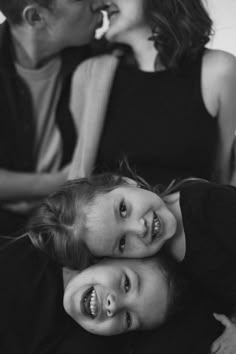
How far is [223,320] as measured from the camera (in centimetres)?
67

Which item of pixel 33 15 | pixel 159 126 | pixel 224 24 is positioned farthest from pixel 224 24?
pixel 33 15

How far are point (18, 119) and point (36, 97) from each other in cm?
5

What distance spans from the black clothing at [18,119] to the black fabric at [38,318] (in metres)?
0.16

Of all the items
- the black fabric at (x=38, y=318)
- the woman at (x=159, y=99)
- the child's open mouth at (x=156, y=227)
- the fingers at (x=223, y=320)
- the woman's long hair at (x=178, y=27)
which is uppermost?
the woman's long hair at (x=178, y=27)

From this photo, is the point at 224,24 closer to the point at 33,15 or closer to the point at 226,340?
the point at 33,15

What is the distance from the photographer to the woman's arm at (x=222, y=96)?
819 millimetres

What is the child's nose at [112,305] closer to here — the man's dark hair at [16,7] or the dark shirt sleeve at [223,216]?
the dark shirt sleeve at [223,216]

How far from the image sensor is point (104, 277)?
2.09 feet

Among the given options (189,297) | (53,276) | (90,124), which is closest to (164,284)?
(189,297)

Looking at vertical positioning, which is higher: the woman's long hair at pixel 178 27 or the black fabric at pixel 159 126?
the woman's long hair at pixel 178 27

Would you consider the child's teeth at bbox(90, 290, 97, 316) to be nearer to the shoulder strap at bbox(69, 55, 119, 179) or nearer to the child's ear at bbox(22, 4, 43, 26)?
the shoulder strap at bbox(69, 55, 119, 179)

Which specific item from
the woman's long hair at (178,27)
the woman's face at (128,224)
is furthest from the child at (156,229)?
the woman's long hair at (178,27)

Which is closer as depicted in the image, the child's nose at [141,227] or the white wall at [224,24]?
the child's nose at [141,227]

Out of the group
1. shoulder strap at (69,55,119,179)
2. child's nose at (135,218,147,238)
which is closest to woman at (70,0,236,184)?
shoulder strap at (69,55,119,179)
